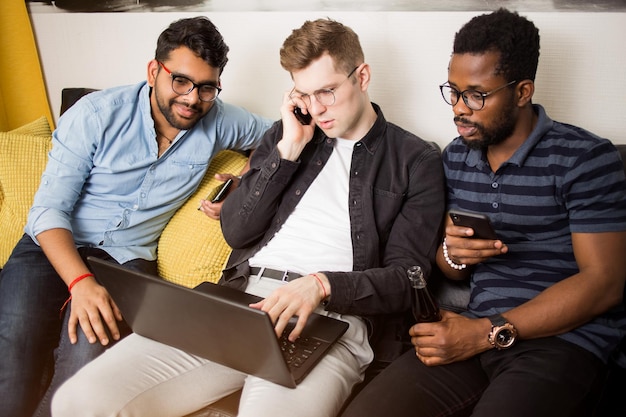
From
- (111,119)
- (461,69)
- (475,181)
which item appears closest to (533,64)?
(461,69)

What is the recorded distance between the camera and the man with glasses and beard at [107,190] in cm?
160

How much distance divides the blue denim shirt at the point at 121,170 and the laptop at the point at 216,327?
0.58 m

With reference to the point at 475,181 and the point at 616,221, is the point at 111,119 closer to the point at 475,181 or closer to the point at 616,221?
the point at 475,181

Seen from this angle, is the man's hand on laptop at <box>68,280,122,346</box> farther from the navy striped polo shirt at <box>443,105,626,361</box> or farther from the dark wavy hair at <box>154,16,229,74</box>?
the navy striped polo shirt at <box>443,105,626,361</box>

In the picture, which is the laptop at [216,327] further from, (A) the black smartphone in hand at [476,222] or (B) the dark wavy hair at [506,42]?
(B) the dark wavy hair at [506,42]

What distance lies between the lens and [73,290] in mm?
1583

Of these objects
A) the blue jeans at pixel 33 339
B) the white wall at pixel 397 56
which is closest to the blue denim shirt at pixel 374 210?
the white wall at pixel 397 56

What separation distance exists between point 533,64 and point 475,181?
32 cm

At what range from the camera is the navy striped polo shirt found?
4.30 ft

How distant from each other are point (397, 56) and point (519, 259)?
84cm

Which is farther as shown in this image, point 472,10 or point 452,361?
point 472,10

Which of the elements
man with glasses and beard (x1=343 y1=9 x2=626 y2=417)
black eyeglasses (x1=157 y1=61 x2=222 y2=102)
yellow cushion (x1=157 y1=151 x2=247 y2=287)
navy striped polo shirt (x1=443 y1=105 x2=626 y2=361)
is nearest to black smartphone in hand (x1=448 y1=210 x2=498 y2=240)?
man with glasses and beard (x1=343 y1=9 x2=626 y2=417)

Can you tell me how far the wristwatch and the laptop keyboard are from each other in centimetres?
41

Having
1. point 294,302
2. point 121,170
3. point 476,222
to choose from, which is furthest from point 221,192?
point 476,222
